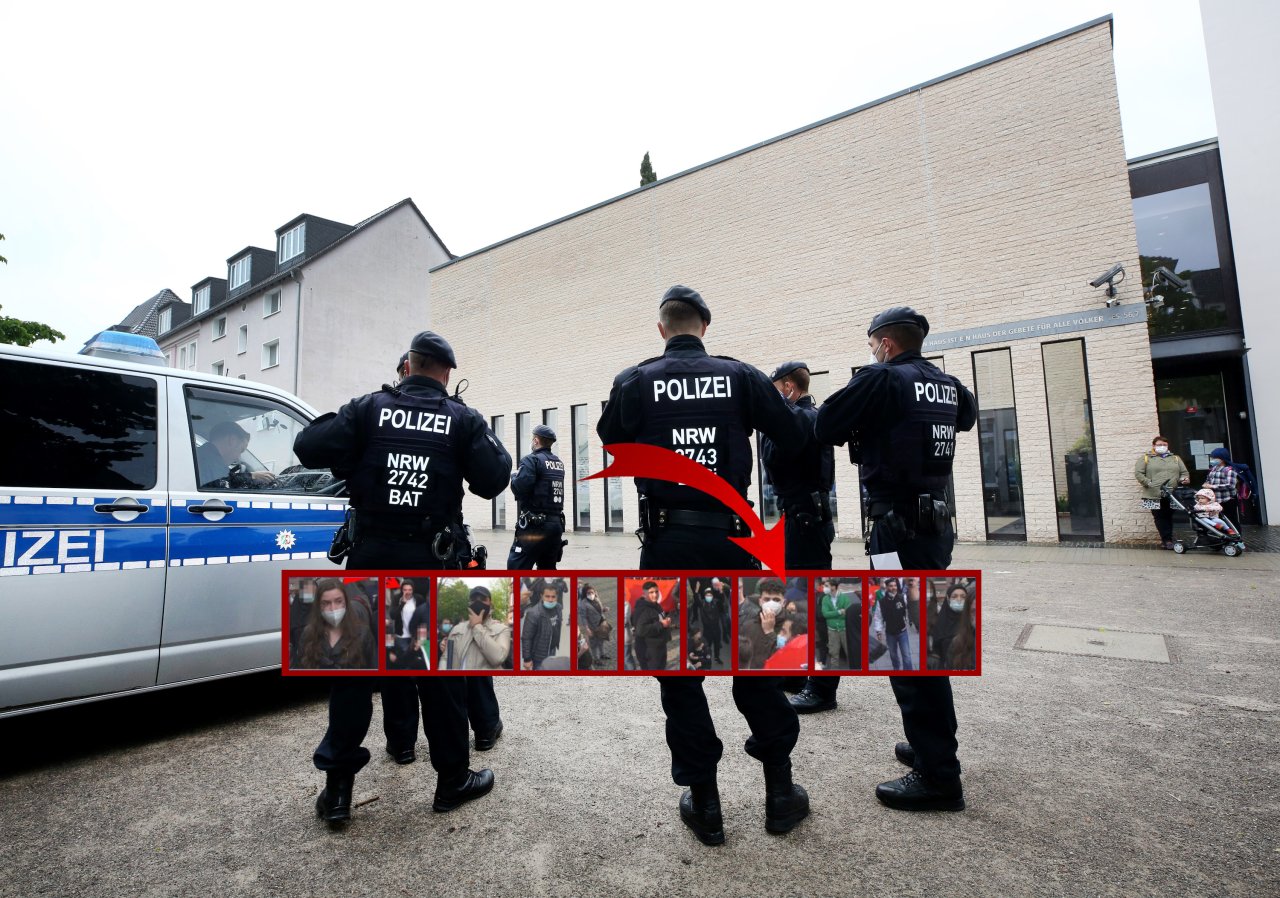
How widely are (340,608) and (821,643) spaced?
1.71 m

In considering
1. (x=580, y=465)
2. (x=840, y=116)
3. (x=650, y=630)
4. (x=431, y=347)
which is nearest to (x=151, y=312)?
(x=580, y=465)

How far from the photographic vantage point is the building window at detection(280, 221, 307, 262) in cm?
2422

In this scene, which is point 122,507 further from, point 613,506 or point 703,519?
point 613,506

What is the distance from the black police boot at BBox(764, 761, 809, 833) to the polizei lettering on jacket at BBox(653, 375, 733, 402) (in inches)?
57.0

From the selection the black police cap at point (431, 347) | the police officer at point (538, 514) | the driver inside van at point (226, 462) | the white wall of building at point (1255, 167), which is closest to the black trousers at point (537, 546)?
the police officer at point (538, 514)

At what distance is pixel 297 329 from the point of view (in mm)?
21422

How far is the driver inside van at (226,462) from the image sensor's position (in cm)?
337

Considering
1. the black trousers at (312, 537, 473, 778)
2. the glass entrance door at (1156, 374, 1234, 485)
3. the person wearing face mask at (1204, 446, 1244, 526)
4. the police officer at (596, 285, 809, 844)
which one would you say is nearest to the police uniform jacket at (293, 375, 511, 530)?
the black trousers at (312, 537, 473, 778)

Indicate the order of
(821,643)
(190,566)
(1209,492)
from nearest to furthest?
(821,643), (190,566), (1209,492)

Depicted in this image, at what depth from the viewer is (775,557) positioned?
8.57 feet

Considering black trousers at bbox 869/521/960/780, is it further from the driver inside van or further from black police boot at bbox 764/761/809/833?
the driver inside van

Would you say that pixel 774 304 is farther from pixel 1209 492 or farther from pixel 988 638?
pixel 988 638

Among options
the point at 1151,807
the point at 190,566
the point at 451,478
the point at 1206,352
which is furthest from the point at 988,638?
the point at 1206,352

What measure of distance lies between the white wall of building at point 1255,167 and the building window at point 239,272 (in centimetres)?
3213
